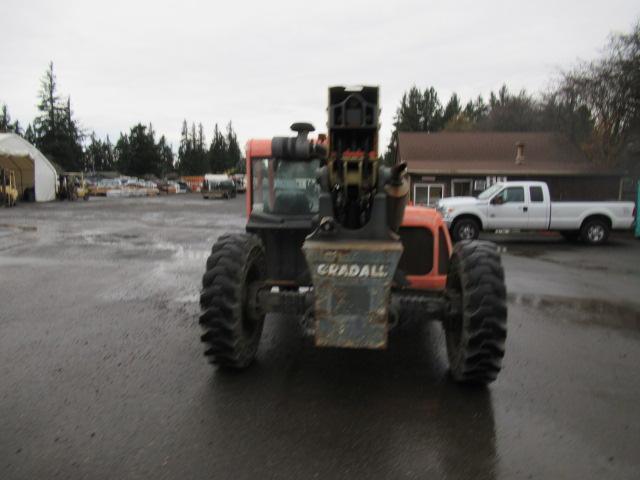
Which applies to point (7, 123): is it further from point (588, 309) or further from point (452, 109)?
point (588, 309)

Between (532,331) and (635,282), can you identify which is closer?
(532,331)

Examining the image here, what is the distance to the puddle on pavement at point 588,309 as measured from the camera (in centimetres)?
748

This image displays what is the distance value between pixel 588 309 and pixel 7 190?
34852 millimetres

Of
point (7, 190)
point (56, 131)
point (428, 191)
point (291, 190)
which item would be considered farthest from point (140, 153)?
point (291, 190)

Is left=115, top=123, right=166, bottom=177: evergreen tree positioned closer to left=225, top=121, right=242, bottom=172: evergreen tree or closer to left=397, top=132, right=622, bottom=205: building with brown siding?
left=225, top=121, right=242, bottom=172: evergreen tree

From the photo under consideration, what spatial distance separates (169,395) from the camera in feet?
15.0

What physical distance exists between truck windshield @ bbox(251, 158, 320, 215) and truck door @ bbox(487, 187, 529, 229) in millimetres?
11971

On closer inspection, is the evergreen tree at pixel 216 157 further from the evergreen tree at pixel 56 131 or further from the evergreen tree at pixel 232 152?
the evergreen tree at pixel 56 131

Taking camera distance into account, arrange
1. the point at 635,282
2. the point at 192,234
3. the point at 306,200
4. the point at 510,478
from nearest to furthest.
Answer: the point at 510,478, the point at 306,200, the point at 635,282, the point at 192,234

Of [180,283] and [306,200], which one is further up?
[306,200]

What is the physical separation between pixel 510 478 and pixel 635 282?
29.3ft

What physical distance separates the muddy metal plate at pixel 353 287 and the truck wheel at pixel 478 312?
69 cm

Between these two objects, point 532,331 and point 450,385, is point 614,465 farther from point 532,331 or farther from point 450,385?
point 532,331

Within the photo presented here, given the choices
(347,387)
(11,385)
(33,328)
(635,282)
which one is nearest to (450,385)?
(347,387)
